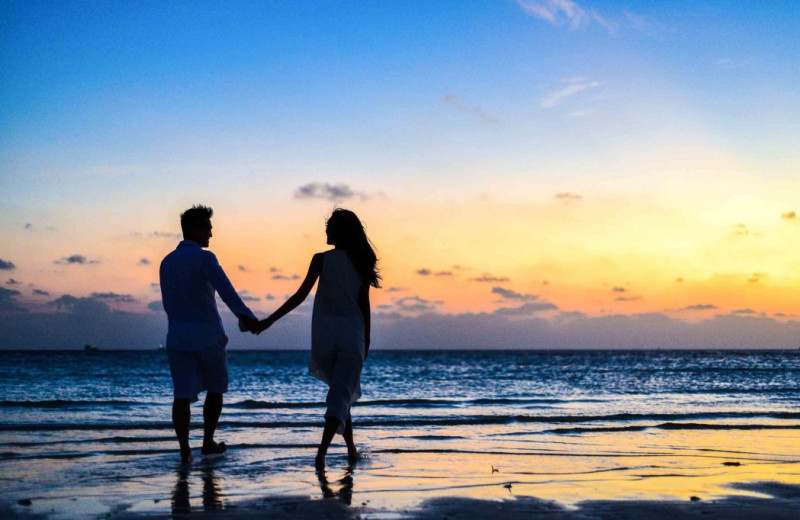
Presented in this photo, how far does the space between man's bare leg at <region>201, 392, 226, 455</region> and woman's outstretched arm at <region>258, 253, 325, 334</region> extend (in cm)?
93

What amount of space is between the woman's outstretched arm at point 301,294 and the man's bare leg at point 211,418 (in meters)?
0.93

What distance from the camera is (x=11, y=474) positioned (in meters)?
5.84

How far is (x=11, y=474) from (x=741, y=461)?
649 centimetres

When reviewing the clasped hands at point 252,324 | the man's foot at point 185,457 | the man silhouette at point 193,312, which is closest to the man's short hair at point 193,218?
the man silhouette at point 193,312

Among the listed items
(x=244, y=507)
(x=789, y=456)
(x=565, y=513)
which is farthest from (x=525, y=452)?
(x=244, y=507)

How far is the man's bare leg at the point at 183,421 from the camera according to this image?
609 cm

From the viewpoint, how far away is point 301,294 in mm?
5809

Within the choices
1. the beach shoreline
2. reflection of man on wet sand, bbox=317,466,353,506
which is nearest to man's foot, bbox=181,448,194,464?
reflection of man on wet sand, bbox=317,466,353,506

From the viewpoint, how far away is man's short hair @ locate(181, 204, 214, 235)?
6129 millimetres

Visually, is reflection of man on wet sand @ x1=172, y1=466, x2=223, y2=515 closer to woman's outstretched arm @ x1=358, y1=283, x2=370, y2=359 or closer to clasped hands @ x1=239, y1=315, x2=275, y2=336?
clasped hands @ x1=239, y1=315, x2=275, y2=336

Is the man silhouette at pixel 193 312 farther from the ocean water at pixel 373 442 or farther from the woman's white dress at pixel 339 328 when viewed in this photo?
the ocean water at pixel 373 442

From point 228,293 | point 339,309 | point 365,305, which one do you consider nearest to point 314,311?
point 339,309

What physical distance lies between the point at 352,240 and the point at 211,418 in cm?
209

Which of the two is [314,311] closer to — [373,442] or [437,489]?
[437,489]
